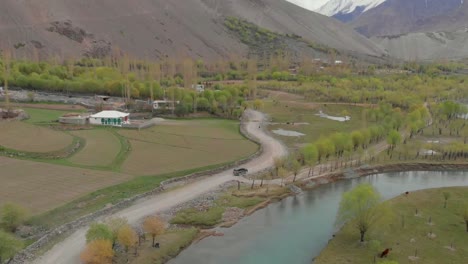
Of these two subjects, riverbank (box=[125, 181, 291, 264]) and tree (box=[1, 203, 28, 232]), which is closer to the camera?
tree (box=[1, 203, 28, 232])

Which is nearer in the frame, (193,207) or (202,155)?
(193,207)

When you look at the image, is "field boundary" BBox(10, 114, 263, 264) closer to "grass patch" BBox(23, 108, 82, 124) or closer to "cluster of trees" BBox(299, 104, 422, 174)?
"cluster of trees" BBox(299, 104, 422, 174)

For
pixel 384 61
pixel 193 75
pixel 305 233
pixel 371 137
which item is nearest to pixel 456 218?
pixel 305 233

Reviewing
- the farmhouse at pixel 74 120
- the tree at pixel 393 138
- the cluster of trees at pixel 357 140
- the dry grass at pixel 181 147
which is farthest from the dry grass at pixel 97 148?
the tree at pixel 393 138

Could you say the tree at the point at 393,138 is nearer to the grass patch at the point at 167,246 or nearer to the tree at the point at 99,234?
the grass patch at the point at 167,246

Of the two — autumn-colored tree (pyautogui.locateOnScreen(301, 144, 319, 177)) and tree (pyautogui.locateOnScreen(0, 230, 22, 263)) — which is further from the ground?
autumn-colored tree (pyautogui.locateOnScreen(301, 144, 319, 177))

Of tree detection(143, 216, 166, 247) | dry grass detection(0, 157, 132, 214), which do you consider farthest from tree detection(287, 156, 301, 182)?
tree detection(143, 216, 166, 247)

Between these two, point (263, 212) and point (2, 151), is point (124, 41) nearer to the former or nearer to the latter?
point (2, 151)
